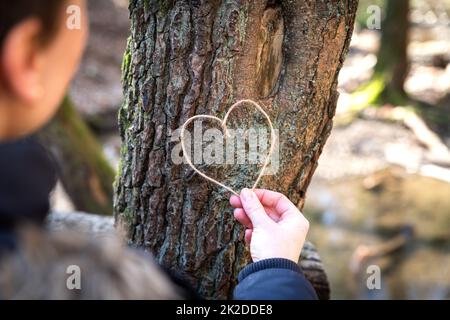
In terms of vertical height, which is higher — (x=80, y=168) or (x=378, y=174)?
(x=80, y=168)

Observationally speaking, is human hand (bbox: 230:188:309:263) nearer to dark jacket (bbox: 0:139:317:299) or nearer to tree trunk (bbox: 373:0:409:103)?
dark jacket (bbox: 0:139:317:299)

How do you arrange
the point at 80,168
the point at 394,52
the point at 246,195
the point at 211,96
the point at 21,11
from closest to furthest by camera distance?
the point at 21,11 < the point at 246,195 < the point at 211,96 < the point at 80,168 < the point at 394,52

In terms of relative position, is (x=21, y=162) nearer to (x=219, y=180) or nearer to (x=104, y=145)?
(x=219, y=180)

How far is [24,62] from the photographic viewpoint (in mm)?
917

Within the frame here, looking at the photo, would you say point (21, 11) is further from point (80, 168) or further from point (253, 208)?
point (80, 168)

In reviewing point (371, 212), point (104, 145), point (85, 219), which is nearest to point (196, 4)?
point (85, 219)

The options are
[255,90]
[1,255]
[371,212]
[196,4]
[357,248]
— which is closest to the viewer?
[1,255]

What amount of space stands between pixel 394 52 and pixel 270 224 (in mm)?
7342

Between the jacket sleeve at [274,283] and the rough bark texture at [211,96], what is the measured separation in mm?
474

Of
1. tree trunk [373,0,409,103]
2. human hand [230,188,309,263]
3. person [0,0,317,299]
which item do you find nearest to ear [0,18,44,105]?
person [0,0,317,299]

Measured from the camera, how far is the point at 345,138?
23.5ft

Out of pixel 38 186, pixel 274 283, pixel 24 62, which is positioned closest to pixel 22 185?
pixel 38 186

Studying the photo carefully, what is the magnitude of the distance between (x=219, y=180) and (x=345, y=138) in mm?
5560

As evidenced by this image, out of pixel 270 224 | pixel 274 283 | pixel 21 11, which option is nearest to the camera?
pixel 21 11
